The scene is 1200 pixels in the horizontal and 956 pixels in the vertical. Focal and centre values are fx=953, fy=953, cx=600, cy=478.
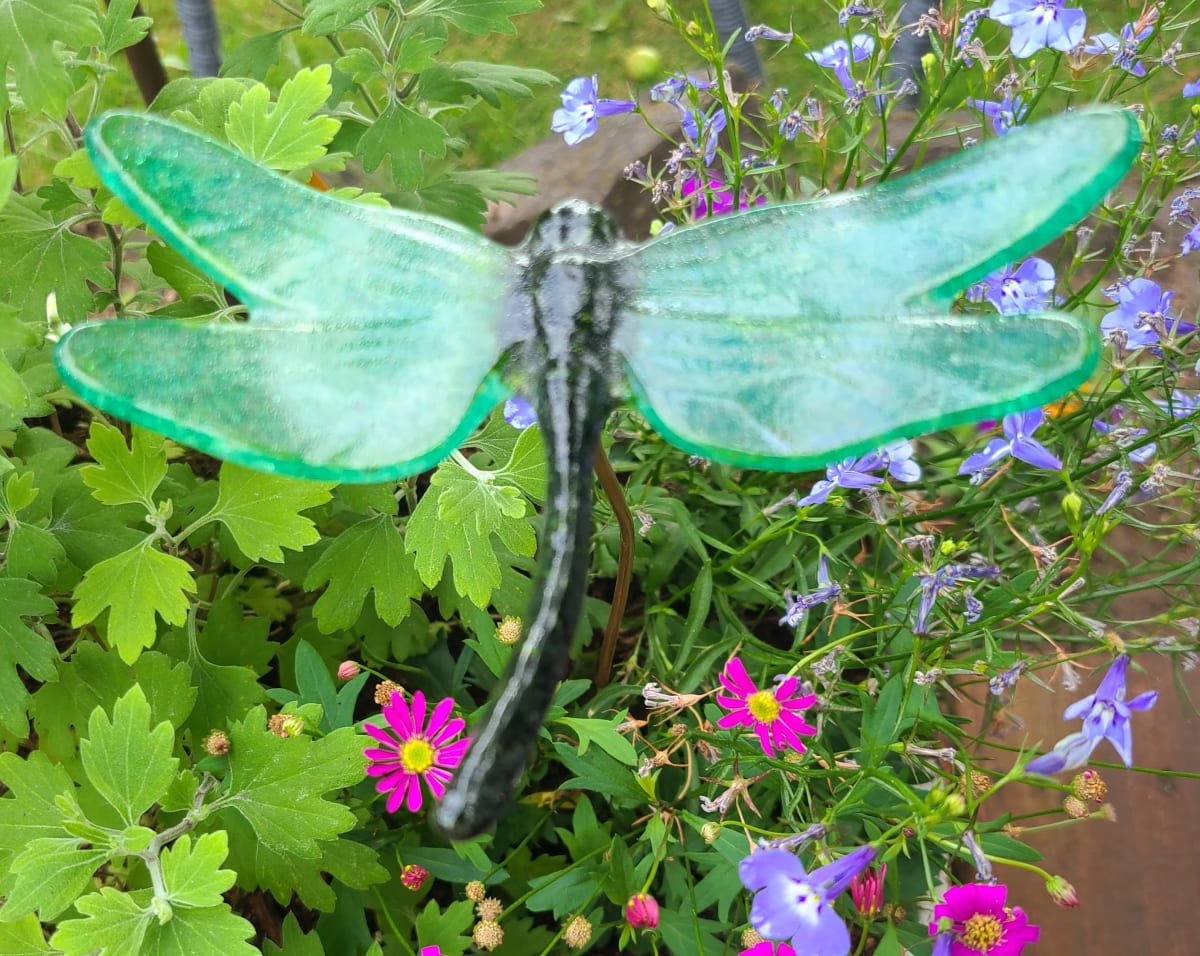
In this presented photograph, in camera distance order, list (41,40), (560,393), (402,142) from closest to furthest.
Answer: (560,393)
(41,40)
(402,142)

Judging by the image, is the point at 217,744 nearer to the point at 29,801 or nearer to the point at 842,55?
the point at 29,801

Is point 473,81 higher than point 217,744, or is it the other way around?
point 473,81

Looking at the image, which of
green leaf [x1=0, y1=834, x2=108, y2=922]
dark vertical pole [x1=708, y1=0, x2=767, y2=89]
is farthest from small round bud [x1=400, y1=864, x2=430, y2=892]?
dark vertical pole [x1=708, y1=0, x2=767, y2=89]

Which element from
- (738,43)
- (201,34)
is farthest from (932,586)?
(201,34)

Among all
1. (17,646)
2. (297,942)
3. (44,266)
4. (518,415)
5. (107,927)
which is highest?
(44,266)

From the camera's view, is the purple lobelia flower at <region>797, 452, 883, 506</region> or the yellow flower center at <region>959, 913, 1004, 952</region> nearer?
the yellow flower center at <region>959, 913, 1004, 952</region>

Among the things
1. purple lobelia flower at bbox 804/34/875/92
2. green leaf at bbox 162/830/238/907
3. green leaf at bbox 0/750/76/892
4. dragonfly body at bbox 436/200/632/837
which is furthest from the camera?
purple lobelia flower at bbox 804/34/875/92

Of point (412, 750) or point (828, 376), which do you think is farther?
point (412, 750)

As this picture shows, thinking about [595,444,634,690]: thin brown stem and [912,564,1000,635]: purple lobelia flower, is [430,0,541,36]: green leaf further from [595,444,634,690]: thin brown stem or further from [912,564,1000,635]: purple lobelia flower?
[912,564,1000,635]: purple lobelia flower
